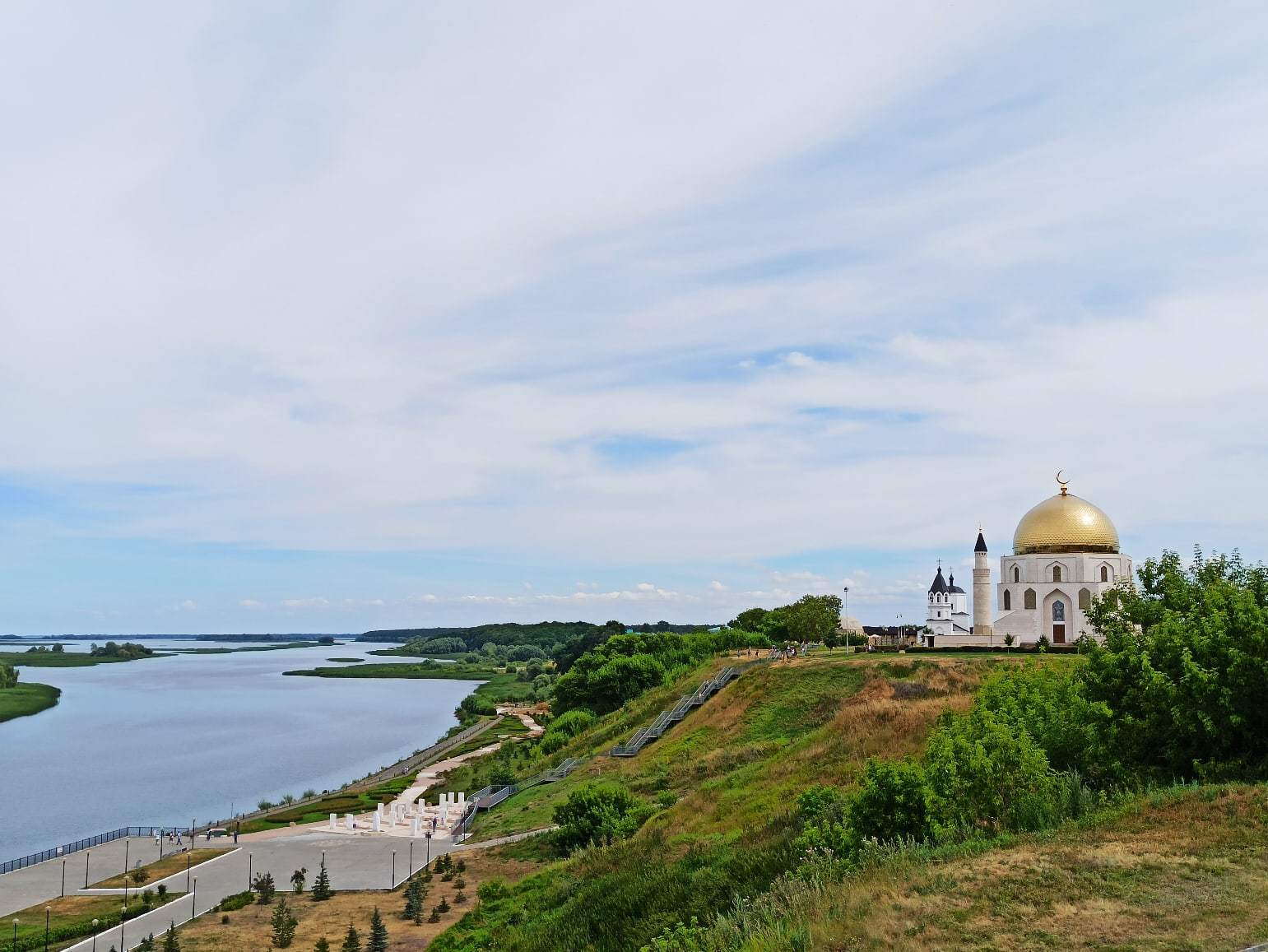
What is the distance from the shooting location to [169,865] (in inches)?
1449

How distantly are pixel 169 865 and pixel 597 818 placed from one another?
1838cm

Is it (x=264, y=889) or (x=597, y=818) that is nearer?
(x=264, y=889)

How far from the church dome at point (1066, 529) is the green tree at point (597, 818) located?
37603 mm

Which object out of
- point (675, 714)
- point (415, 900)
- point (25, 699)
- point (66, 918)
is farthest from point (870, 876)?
point (25, 699)

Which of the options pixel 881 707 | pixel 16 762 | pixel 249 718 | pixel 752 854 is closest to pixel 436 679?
pixel 249 718

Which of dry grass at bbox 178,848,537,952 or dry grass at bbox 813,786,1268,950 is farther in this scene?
dry grass at bbox 178,848,537,952

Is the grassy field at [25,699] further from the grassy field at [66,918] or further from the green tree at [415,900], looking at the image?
the green tree at [415,900]

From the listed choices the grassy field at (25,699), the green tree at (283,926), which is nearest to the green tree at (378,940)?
the green tree at (283,926)

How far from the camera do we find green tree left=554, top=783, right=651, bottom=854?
30672 mm

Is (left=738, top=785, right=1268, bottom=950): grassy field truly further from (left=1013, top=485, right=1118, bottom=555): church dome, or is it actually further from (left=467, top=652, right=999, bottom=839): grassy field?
(left=1013, top=485, right=1118, bottom=555): church dome

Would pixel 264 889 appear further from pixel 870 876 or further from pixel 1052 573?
pixel 1052 573

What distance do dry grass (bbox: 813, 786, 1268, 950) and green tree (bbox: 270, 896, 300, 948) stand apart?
18.8 meters

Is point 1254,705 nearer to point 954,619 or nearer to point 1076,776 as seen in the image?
point 1076,776

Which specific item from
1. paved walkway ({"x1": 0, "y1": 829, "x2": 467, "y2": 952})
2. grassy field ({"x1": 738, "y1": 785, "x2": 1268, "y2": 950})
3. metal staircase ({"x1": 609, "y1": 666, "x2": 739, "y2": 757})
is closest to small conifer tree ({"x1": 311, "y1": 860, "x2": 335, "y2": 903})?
paved walkway ({"x1": 0, "y1": 829, "x2": 467, "y2": 952})
